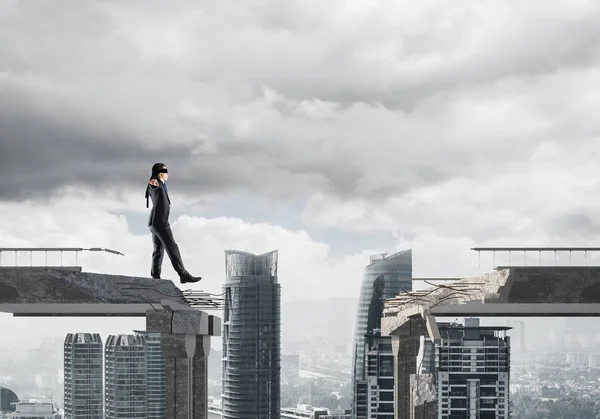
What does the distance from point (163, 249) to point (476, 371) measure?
77.5 m

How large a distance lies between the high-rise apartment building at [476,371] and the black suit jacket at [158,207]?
2944 inches

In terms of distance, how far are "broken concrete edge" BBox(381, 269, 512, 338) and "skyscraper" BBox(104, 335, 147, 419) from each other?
10879 centimetres

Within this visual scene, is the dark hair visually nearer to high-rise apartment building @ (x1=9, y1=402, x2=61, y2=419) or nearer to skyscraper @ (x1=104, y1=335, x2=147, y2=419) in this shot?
skyscraper @ (x1=104, y1=335, x2=147, y2=419)

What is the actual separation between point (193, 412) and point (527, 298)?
18.1 feet

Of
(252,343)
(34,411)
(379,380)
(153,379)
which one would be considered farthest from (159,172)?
(252,343)

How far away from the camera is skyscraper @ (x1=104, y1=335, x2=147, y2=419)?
123m

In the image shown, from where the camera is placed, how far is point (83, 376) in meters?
125

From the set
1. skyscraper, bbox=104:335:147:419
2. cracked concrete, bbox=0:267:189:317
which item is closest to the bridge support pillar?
cracked concrete, bbox=0:267:189:317

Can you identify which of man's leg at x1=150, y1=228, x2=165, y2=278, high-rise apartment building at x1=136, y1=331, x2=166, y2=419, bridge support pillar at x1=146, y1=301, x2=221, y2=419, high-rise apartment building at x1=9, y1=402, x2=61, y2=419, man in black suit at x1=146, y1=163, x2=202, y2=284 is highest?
man in black suit at x1=146, y1=163, x2=202, y2=284

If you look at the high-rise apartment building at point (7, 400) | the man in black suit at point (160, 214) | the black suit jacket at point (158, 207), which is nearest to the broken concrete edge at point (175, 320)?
the man in black suit at point (160, 214)

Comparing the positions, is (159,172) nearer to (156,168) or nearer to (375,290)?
(156,168)

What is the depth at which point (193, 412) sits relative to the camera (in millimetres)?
14859

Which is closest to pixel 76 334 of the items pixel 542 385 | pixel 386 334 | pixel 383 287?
pixel 383 287

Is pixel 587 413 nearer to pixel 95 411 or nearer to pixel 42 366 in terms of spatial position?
pixel 95 411
